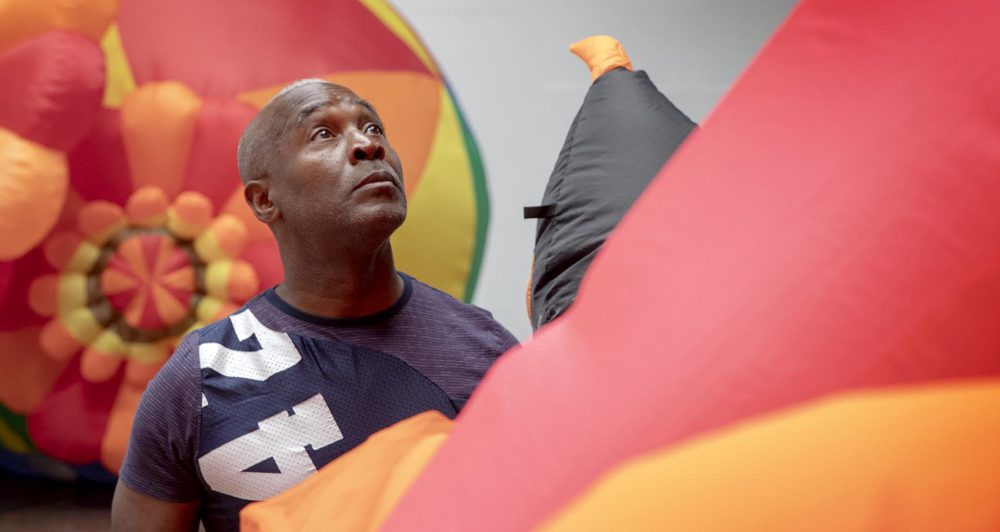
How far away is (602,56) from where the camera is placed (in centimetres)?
108

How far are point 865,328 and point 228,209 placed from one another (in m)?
1.33

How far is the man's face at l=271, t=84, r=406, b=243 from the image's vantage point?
1.14 metres

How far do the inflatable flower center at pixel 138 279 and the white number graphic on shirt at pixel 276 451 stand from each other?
61cm

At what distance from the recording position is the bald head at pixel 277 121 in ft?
4.09

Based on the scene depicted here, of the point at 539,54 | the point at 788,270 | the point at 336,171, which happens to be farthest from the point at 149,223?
the point at 788,270

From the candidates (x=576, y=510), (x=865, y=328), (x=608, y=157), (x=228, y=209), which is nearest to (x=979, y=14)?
(x=865, y=328)

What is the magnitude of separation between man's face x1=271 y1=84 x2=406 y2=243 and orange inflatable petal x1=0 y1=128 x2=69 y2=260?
1.58 ft

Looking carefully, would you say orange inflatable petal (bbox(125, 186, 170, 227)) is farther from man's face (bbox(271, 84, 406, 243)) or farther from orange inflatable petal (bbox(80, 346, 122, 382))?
man's face (bbox(271, 84, 406, 243))

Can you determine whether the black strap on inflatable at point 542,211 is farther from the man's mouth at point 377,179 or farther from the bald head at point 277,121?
the bald head at point 277,121

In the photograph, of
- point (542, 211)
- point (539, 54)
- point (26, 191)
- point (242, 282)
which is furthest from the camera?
point (539, 54)

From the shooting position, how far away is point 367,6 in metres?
1.81

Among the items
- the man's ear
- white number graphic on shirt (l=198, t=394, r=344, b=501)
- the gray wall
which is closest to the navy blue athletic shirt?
white number graphic on shirt (l=198, t=394, r=344, b=501)

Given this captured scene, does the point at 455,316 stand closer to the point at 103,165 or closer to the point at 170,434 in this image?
the point at 170,434

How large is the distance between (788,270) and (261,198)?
89 cm
